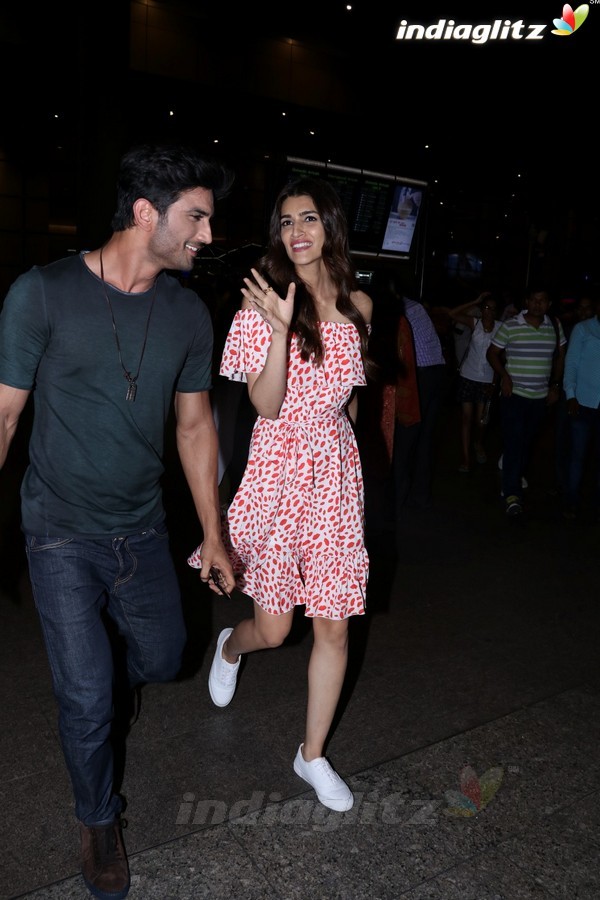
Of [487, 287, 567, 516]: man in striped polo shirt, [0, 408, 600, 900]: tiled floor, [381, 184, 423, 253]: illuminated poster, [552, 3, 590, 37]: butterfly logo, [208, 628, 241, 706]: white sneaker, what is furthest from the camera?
[381, 184, 423, 253]: illuminated poster

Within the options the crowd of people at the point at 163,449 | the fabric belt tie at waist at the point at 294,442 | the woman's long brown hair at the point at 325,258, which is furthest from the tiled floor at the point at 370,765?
the woman's long brown hair at the point at 325,258

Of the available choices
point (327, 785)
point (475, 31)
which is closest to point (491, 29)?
point (475, 31)

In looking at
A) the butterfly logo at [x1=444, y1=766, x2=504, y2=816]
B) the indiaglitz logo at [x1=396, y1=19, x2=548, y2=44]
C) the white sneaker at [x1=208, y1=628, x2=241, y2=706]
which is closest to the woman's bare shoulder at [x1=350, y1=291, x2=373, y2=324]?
the white sneaker at [x1=208, y1=628, x2=241, y2=706]

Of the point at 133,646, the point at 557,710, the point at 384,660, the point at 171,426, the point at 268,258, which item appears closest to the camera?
the point at 133,646

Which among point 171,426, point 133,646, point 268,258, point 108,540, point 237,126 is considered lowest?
point 171,426

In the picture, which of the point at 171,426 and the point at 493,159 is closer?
the point at 171,426

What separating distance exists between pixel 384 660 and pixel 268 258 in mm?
2210

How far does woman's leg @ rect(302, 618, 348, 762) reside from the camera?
293cm

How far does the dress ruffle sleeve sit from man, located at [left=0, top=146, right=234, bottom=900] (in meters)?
0.40

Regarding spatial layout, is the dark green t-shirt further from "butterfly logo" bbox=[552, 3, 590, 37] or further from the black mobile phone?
"butterfly logo" bbox=[552, 3, 590, 37]

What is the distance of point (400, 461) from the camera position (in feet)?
22.5

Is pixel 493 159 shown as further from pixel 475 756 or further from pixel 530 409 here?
pixel 475 756

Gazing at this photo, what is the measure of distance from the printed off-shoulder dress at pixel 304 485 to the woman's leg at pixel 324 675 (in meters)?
0.08

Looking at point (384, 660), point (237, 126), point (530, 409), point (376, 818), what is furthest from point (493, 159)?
point (376, 818)
